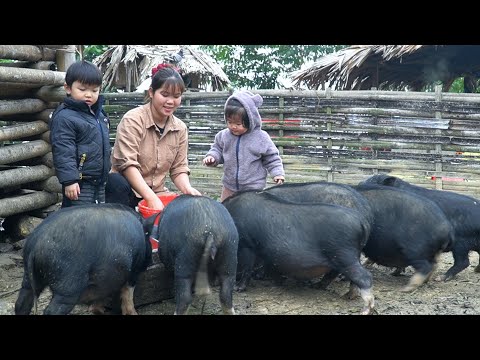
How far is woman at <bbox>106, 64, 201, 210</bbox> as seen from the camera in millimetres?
4395

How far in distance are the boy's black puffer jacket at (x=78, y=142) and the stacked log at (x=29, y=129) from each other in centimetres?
116

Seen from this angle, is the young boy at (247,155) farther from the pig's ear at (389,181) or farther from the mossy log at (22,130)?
the mossy log at (22,130)

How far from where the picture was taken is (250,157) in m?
5.07

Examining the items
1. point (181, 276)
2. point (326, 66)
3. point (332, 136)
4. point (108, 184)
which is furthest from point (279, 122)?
point (181, 276)

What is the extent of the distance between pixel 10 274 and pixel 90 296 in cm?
169

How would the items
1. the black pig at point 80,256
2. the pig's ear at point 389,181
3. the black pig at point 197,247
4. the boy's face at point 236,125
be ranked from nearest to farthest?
the black pig at point 80,256, the black pig at point 197,247, the boy's face at point 236,125, the pig's ear at point 389,181

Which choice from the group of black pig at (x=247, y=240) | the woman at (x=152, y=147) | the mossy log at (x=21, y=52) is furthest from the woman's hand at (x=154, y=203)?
the mossy log at (x=21, y=52)

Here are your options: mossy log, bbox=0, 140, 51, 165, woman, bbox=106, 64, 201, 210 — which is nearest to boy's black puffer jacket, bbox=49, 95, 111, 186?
woman, bbox=106, 64, 201, 210

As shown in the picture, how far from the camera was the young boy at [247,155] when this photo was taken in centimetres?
499

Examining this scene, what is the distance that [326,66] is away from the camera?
1209 cm

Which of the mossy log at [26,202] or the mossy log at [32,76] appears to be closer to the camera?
the mossy log at [32,76]

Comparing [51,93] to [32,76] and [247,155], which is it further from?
[247,155]

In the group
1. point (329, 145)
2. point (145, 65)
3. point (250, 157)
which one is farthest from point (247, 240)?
point (145, 65)

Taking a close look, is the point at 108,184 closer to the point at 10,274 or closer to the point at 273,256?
the point at 10,274
